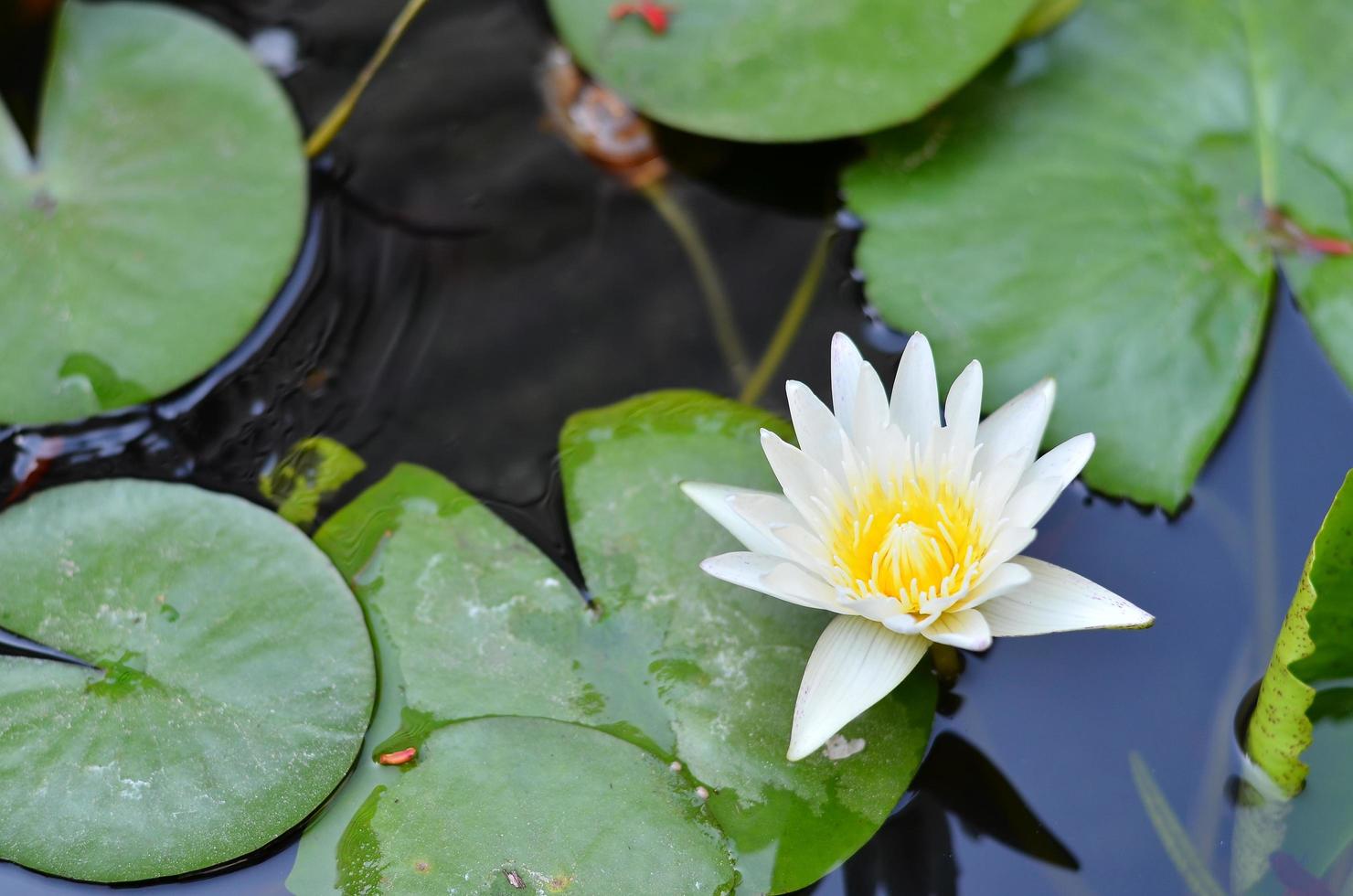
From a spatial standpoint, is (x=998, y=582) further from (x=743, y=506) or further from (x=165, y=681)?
(x=165, y=681)

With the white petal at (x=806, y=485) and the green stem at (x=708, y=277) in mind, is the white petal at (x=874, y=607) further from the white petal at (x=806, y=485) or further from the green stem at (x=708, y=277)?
the green stem at (x=708, y=277)

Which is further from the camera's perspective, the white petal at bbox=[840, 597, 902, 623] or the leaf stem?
the leaf stem

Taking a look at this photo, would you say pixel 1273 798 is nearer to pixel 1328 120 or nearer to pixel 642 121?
pixel 1328 120

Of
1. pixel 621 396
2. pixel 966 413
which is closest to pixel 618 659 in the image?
pixel 621 396

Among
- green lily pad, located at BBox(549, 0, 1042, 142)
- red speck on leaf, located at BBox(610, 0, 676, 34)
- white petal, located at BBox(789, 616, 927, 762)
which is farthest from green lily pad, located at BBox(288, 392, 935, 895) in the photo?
red speck on leaf, located at BBox(610, 0, 676, 34)

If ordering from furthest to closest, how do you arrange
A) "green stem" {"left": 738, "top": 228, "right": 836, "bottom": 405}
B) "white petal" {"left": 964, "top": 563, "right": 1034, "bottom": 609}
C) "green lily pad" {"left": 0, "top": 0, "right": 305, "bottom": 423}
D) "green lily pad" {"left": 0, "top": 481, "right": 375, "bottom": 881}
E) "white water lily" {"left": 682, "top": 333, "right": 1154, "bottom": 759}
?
"green stem" {"left": 738, "top": 228, "right": 836, "bottom": 405} → "green lily pad" {"left": 0, "top": 0, "right": 305, "bottom": 423} → "green lily pad" {"left": 0, "top": 481, "right": 375, "bottom": 881} → "white water lily" {"left": 682, "top": 333, "right": 1154, "bottom": 759} → "white petal" {"left": 964, "top": 563, "right": 1034, "bottom": 609}

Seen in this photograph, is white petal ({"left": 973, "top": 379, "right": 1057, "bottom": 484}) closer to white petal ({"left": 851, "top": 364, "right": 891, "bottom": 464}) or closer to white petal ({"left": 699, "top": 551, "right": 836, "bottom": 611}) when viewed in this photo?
white petal ({"left": 851, "top": 364, "right": 891, "bottom": 464})

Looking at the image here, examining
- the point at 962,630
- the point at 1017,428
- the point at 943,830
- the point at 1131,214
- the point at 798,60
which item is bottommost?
the point at 943,830
